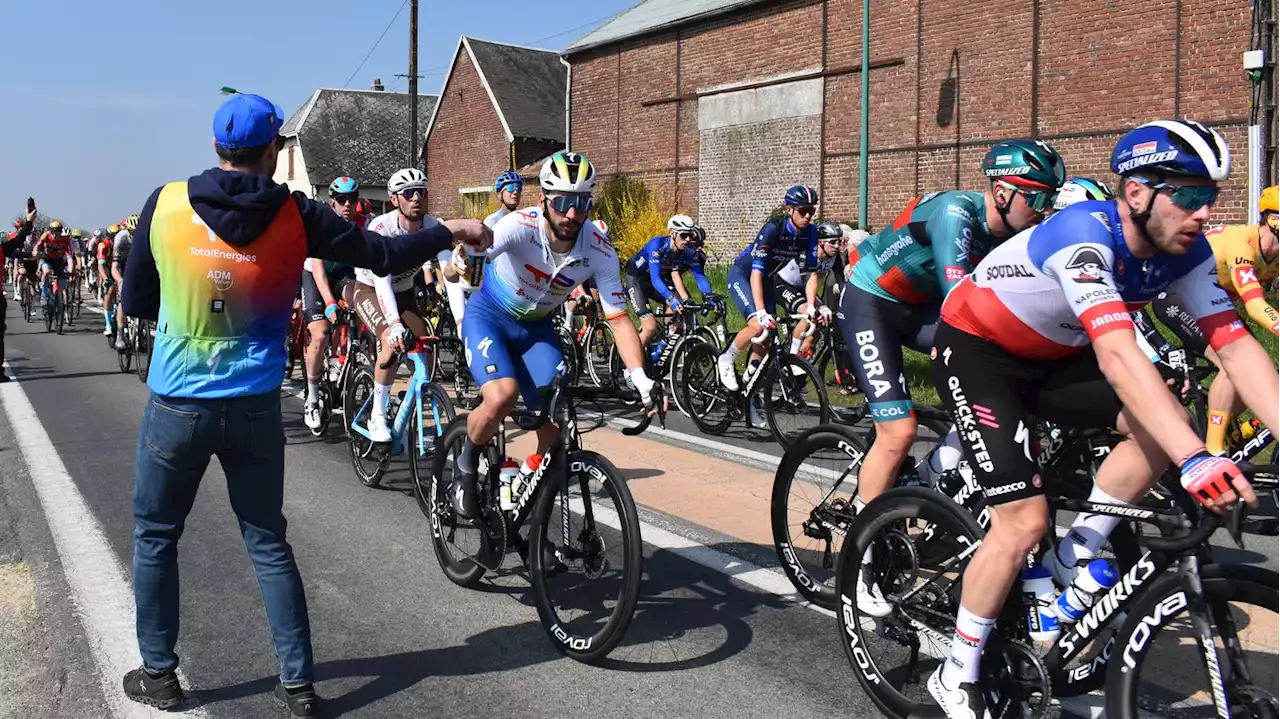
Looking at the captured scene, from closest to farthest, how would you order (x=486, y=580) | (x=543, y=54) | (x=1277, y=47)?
(x=486, y=580) → (x=1277, y=47) → (x=543, y=54)

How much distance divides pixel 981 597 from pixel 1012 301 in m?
0.97

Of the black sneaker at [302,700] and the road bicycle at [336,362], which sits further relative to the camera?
the road bicycle at [336,362]

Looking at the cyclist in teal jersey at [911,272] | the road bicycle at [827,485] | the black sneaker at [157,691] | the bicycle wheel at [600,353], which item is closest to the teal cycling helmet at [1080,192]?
the cyclist in teal jersey at [911,272]

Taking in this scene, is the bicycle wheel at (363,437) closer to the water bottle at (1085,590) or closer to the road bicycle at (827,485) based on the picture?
the road bicycle at (827,485)

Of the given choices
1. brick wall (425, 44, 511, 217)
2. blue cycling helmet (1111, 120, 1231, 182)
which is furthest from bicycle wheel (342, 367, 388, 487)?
brick wall (425, 44, 511, 217)

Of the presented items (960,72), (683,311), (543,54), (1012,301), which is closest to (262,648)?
(1012,301)

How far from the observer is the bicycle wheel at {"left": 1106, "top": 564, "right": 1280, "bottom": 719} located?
9.05 ft

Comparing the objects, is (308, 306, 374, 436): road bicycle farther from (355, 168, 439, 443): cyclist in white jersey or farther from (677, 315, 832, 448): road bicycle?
(677, 315, 832, 448): road bicycle

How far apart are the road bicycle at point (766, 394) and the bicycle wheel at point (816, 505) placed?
11.0ft

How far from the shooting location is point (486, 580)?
17.5 feet

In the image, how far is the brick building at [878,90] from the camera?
20578 millimetres

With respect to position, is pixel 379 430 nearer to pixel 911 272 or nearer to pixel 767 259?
pixel 767 259

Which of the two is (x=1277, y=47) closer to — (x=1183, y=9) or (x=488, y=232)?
(x=1183, y=9)

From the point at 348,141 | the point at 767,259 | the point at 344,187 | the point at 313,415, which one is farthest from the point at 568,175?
the point at 348,141
